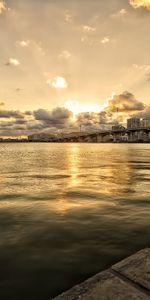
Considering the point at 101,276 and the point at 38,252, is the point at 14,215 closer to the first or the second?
the point at 38,252

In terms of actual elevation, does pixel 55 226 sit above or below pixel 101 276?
below

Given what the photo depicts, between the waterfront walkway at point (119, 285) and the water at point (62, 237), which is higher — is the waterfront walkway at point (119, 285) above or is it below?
above

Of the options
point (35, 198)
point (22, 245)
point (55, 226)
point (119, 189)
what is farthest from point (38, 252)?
point (119, 189)

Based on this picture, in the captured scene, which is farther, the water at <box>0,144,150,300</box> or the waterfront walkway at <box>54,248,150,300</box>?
the water at <box>0,144,150,300</box>

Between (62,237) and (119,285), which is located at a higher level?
(119,285)

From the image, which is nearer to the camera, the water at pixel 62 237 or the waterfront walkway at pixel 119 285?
the waterfront walkway at pixel 119 285

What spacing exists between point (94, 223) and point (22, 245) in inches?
133

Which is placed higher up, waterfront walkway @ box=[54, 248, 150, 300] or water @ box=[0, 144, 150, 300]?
waterfront walkway @ box=[54, 248, 150, 300]

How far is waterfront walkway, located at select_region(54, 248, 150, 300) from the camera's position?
4.34 m

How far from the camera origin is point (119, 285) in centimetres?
470

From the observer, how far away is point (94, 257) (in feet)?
24.0

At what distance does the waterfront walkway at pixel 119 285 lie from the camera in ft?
14.2

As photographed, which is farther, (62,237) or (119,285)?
(62,237)

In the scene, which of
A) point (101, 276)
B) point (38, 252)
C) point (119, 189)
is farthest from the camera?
point (119, 189)
